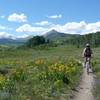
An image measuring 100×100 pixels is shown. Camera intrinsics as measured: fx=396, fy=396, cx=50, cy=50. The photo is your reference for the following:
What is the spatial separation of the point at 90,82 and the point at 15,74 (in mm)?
4467

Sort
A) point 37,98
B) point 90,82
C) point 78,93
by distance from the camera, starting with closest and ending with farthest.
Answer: point 37,98, point 78,93, point 90,82

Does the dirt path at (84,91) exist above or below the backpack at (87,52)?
below

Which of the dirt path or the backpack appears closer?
the dirt path

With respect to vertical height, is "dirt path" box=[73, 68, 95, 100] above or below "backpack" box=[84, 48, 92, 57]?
below

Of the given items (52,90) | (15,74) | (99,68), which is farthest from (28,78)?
(99,68)

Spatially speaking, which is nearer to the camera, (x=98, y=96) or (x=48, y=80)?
(x=98, y=96)

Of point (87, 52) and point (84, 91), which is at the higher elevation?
point (87, 52)

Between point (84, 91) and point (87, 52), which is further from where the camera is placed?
point (87, 52)

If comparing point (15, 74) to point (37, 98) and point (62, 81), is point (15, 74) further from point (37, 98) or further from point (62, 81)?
point (37, 98)

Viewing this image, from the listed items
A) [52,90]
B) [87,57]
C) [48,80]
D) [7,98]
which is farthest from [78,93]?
[87,57]

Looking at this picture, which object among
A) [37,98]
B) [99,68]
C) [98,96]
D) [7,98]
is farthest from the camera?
[99,68]

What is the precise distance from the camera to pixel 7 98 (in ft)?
43.3

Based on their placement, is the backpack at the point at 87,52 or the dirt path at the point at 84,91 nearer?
the dirt path at the point at 84,91

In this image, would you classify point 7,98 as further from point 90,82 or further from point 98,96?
point 90,82
